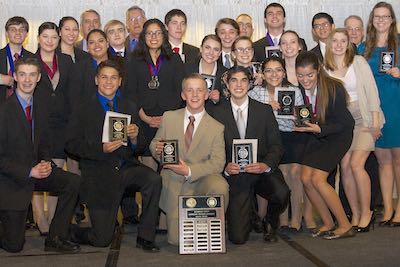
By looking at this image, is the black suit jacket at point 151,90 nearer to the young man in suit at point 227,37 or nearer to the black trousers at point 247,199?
the young man in suit at point 227,37

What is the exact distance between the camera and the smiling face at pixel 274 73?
718 cm

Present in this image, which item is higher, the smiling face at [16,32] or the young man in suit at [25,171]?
the smiling face at [16,32]

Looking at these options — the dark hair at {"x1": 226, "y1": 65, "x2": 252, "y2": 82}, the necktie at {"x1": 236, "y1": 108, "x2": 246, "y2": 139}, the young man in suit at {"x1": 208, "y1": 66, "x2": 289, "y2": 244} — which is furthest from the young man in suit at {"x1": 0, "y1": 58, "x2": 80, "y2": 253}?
the dark hair at {"x1": 226, "y1": 65, "x2": 252, "y2": 82}

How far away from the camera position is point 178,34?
7.89 metres

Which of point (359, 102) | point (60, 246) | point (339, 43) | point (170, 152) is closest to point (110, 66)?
point (170, 152)

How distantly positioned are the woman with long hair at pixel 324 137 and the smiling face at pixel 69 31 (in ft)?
7.59

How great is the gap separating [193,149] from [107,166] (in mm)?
772

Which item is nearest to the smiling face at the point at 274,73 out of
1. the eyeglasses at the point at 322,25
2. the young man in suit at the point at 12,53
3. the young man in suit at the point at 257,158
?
the young man in suit at the point at 257,158

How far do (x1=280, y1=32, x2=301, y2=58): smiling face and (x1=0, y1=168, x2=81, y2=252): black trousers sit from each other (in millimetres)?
2364

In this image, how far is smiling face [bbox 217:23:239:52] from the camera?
7.85 meters

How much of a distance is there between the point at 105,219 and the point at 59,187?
487mm

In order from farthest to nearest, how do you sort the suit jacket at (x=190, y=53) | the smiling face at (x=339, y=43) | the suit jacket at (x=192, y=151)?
the suit jacket at (x=190, y=53), the smiling face at (x=339, y=43), the suit jacket at (x=192, y=151)

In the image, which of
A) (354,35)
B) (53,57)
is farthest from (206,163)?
(354,35)

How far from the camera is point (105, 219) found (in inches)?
262
